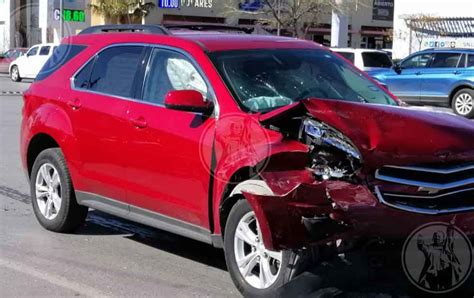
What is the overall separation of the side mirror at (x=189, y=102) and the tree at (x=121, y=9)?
41.5 metres

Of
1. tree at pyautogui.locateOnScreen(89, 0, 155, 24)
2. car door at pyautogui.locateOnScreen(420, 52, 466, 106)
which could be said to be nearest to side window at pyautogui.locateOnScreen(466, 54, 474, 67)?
car door at pyautogui.locateOnScreen(420, 52, 466, 106)

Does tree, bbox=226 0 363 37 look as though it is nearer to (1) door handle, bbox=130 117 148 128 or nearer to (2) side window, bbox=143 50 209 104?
(2) side window, bbox=143 50 209 104

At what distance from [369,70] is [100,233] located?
1667 centimetres

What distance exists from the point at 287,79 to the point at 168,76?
0.98 meters

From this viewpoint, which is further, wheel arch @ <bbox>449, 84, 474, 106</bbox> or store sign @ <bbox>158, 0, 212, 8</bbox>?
store sign @ <bbox>158, 0, 212, 8</bbox>

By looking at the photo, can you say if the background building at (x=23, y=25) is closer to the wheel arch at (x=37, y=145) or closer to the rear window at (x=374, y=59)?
the rear window at (x=374, y=59)

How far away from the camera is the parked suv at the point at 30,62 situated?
32312 millimetres

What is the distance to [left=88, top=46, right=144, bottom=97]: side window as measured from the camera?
613 centimetres

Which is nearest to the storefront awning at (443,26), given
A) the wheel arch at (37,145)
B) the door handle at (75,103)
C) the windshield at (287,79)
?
the windshield at (287,79)

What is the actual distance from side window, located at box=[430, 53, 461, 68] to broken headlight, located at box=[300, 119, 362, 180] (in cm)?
1641

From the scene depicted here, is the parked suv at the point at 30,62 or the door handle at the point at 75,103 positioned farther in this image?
the parked suv at the point at 30,62

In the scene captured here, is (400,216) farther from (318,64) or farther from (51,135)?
(51,135)

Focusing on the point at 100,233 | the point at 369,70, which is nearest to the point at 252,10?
the point at 369,70

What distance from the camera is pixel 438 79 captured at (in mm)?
20047
